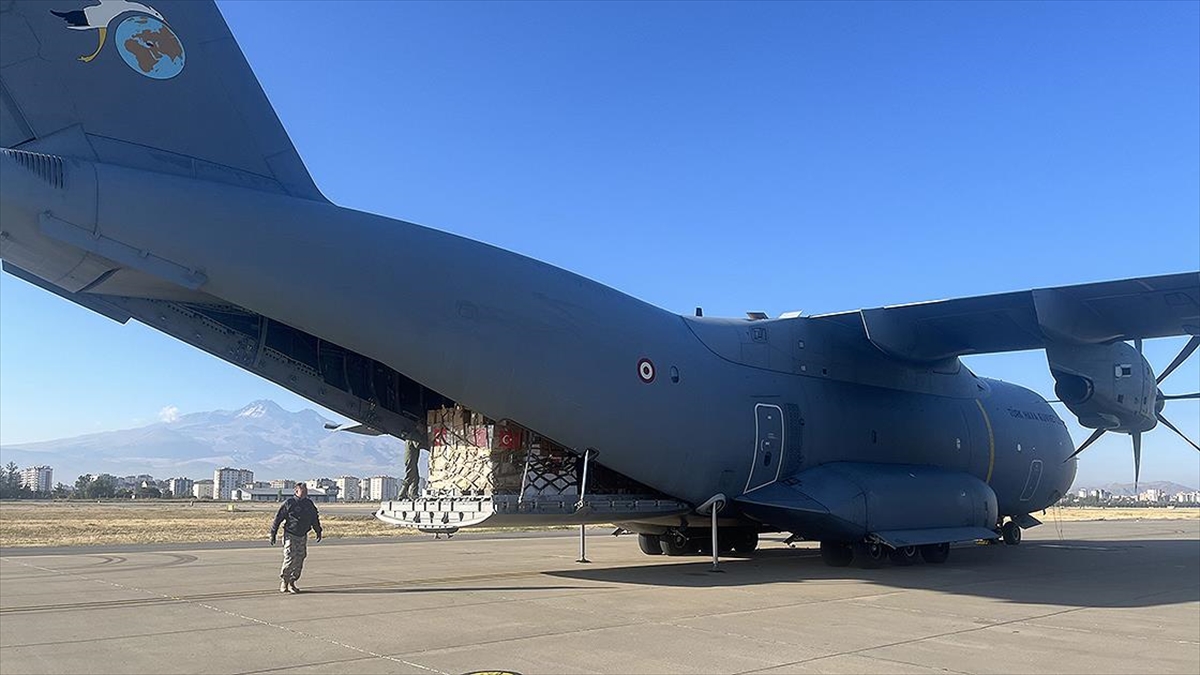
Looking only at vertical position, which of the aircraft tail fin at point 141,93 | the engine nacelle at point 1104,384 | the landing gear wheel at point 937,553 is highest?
the aircraft tail fin at point 141,93

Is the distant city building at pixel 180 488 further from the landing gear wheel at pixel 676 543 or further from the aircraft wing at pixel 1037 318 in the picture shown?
the aircraft wing at pixel 1037 318

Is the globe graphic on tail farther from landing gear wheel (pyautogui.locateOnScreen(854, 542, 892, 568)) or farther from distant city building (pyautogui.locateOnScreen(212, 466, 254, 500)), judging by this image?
distant city building (pyautogui.locateOnScreen(212, 466, 254, 500))

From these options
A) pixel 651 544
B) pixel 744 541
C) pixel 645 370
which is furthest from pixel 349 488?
pixel 645 370

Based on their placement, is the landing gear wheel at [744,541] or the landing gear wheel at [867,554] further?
the landing gear wheel at [744,541]

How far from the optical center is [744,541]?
18.1 m

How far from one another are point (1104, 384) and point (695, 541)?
7724mm

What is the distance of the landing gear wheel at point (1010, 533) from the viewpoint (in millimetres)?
22797

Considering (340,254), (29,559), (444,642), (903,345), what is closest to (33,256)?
(340,254)

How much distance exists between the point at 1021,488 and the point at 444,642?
17.2 meters

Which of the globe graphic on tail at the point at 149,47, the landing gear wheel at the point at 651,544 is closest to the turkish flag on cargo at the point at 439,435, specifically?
the landing gear wheel at the point at 651,544

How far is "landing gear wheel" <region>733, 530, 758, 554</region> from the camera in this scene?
1797 cm

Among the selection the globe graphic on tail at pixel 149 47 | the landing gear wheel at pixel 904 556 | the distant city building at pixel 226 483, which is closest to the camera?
the globe graphic on tail at pixel 149 47

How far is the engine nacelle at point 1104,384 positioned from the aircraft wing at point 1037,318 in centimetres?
32

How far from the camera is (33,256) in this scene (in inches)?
370
